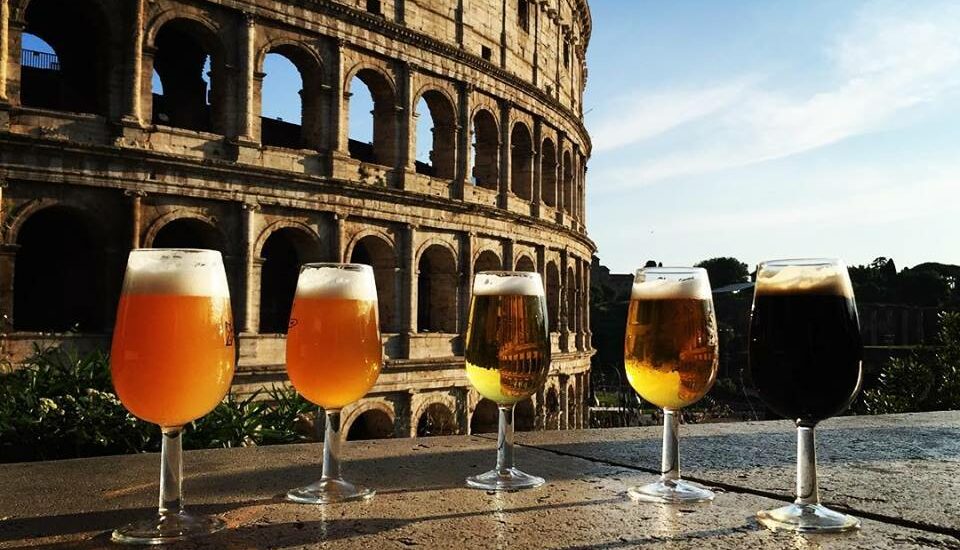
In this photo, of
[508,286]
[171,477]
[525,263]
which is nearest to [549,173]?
[525,263]

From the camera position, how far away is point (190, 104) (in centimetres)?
1723

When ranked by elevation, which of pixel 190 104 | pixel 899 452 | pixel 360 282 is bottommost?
pixel 899 452

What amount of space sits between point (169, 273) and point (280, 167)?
47.7 ft

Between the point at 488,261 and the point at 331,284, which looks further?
the point at 488,261

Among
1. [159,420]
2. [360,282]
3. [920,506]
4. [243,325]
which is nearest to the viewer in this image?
[159,420]

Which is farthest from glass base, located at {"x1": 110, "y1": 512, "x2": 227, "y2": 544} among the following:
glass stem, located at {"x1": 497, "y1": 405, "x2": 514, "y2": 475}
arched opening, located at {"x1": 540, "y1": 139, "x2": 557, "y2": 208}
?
arched opening, located at {"x1": 540, "y1": 139, "x2": 557, "y2": 208}

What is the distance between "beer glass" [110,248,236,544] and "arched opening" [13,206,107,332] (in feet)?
47.2

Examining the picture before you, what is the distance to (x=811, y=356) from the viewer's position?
67.7 inches

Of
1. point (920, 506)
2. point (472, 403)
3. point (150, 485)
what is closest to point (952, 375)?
point (472, 403)

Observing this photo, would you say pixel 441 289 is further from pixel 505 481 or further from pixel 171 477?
pixel 171 477

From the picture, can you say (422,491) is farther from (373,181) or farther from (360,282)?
(373,181)

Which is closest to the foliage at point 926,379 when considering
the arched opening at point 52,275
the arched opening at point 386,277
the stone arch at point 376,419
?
the stone arch at point 376,419

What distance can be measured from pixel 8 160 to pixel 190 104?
198 inches

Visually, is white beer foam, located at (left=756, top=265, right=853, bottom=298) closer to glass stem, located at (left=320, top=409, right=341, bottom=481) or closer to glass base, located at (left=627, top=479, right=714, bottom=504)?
glass base, located at (left=627, top=479, right=714, bottom=504)
